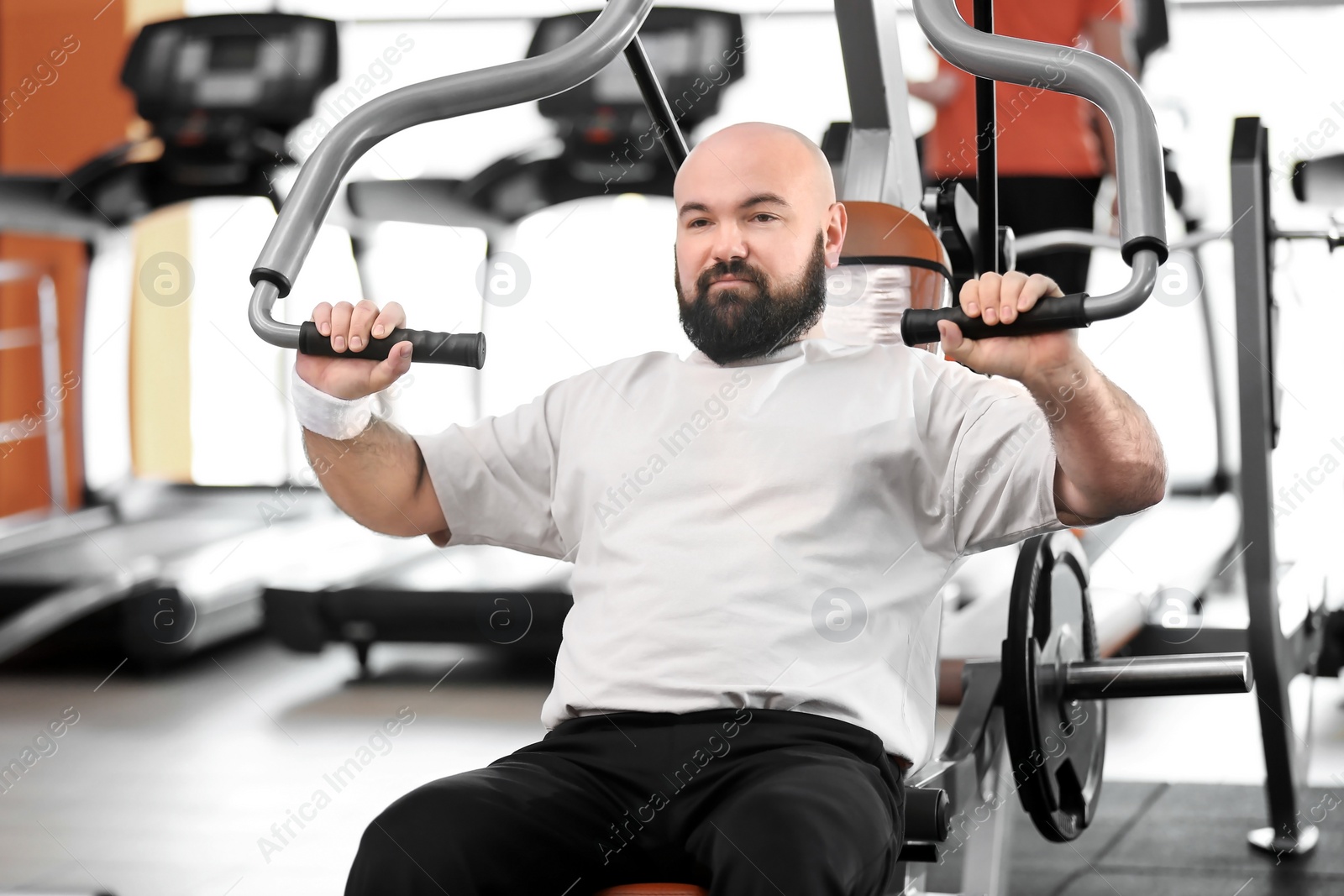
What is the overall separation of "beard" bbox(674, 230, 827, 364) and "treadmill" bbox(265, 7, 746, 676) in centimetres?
215

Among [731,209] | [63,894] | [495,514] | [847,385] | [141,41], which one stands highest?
[141,41]

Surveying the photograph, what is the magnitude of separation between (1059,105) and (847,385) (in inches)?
69.1

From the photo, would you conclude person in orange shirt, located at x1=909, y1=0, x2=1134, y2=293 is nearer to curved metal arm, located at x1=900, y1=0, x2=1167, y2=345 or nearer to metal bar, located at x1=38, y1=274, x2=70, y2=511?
curved metal arm, located at x1=900, y1=0, x2=1167, y2=345

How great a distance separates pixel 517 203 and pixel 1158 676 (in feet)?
11.0

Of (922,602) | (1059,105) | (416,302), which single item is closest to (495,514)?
(922,602)

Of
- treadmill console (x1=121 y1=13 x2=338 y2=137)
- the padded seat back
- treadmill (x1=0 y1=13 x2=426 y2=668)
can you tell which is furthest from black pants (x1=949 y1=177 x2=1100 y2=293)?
treadmill console (x1=121 y1=13 x2=338 y2=137)

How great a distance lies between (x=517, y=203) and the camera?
4.80 m

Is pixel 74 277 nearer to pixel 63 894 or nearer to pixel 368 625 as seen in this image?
pixel 368 625

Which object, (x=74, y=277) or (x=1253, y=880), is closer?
(x=1253, y=880)

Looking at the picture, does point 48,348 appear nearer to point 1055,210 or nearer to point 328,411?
point 1055,210

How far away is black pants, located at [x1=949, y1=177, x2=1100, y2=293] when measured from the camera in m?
3.14

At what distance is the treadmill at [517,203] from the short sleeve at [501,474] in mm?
2057

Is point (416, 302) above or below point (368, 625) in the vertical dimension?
above

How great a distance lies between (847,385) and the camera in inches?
64.3
